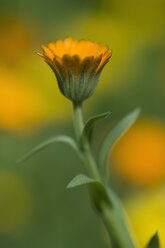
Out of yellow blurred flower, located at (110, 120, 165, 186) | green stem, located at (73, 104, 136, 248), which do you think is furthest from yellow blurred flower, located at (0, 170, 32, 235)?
green stem, located at (73, 104, 136, 248)

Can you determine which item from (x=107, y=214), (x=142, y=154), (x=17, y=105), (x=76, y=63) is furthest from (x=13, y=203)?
(x=76, y=63)

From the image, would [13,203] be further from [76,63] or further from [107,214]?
[76,63]

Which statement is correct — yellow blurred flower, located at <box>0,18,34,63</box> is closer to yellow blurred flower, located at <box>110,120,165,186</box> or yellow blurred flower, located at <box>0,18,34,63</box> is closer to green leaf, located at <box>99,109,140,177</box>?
yellow blurred flower, located at <box>110,120,165,186</box>

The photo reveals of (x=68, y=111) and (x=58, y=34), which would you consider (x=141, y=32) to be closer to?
(x=58, y=34)

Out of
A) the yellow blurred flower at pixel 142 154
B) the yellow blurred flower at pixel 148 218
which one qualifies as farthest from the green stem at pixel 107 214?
the yellow blurred flower at pixel 142 154

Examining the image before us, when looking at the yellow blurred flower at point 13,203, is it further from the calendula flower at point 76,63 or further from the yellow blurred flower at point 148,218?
the calendula flower at point 76,63

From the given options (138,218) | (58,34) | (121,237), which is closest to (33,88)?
(58,34)
